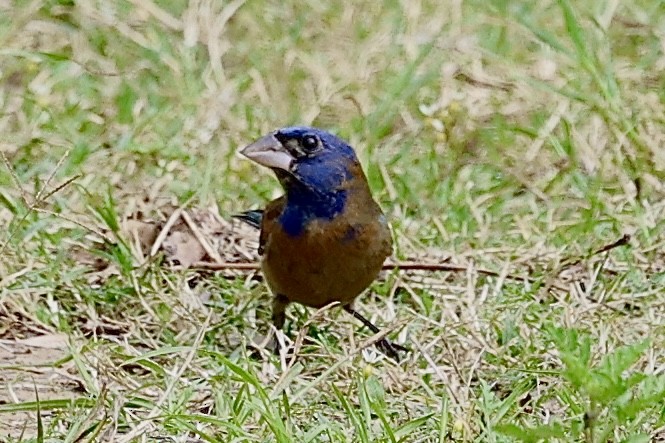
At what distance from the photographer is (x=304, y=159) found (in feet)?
13.8

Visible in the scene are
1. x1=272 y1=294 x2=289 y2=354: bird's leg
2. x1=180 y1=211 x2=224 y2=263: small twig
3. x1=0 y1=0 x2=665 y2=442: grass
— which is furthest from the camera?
x1=180 y1=211 x2=224 y2=263: small twig

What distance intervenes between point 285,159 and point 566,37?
3.31 metres

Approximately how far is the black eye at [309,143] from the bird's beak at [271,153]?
5cm

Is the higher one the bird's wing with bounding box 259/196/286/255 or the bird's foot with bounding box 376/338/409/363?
the bird's wing with bounding box 259/196/286/255

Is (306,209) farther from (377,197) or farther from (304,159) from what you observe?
(377,197)

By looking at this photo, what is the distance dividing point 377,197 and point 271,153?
1.42 m

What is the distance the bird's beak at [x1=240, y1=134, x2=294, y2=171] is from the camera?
4.13 meters

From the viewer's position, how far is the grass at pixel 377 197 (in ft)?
11.2

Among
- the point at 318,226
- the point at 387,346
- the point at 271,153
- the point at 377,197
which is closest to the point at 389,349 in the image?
the point at 387,346

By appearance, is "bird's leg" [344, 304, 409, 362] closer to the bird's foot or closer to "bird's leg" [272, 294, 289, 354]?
the bird's foot

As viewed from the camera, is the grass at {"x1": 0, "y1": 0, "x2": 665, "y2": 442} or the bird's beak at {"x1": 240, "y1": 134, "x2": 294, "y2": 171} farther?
the bird's beak at {"x1": 240, "y1": 134, "x2": 294, "y2": 171}

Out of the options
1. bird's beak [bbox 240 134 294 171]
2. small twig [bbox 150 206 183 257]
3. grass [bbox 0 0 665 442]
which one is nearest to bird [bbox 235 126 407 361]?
bird's beak [bbox 240 134 294 171]

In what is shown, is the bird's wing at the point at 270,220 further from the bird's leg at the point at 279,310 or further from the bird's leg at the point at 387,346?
the bird's leg at the point at 387,346

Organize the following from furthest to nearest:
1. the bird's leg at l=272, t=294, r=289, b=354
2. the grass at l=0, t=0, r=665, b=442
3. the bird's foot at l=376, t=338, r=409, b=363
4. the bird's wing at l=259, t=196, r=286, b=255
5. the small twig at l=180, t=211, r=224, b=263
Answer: the small twig at l=180, t=211, r=224, b=263 < the bird's leg at l=272, t=294, r=289, b=354 < the bird's wing at l=259, t=196, r=286, b=255 < the bird's foot at l=376, t=338, r=409, b=363 < the grass at l=0, t=0, r=665, b=442
